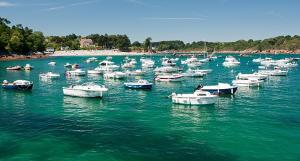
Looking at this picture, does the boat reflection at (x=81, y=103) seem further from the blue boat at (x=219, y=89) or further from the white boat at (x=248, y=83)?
the white boat at (x=248, y=83)

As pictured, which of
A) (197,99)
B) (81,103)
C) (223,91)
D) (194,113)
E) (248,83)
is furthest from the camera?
(248,83)

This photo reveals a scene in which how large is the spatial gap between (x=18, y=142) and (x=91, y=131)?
904 centimetres

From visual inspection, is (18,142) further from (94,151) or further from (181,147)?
(181,147)

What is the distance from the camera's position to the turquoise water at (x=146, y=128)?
128ft

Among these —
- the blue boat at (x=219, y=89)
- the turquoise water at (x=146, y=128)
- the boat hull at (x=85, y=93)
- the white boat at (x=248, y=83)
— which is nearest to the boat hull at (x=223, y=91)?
the blue boat at (x=219, y=89)

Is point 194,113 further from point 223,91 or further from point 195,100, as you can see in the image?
point 223,91

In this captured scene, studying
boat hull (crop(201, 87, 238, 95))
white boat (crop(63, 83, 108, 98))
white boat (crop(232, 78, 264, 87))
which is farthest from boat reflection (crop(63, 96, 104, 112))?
white boat (crop(232, 78, 264, 87))

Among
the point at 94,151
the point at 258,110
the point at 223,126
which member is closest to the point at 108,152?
the point at 94,151

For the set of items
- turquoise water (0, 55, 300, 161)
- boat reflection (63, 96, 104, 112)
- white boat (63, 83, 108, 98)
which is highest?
Answer: white boat (63, 83, 108, 98)

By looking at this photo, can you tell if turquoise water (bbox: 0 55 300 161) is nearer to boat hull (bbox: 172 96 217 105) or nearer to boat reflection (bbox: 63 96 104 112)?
boat reflection (bbox: 63 96 104 112)

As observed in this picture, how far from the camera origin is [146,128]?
50.1 m

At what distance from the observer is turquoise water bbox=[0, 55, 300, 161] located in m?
39.0

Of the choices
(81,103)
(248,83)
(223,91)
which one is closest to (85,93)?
(81,103)

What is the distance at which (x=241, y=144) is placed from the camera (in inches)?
1665
